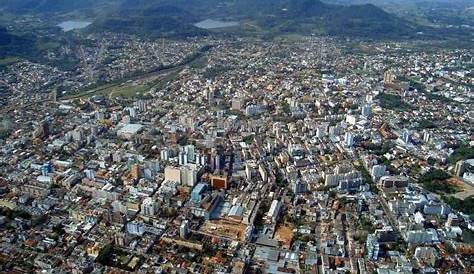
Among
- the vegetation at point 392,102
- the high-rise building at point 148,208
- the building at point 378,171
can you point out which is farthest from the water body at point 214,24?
the high-rise building at point 148,208

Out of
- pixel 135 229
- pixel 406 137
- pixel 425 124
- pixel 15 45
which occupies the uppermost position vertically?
pixel 15 45

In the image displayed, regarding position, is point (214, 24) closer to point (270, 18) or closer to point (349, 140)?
point (270, 18)

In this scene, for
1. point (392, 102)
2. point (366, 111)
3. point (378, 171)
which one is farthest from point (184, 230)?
point (392, 102)

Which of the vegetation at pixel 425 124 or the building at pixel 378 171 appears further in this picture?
the vegetation at pixel 425 124

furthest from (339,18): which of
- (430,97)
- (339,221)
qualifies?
(339,221)

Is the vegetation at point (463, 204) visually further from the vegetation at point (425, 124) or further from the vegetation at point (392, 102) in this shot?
the vegetation at point (392, 102)

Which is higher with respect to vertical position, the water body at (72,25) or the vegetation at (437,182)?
the water body at (72,25)

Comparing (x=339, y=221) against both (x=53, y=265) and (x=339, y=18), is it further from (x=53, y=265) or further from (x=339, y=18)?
(x=339, y=18)
